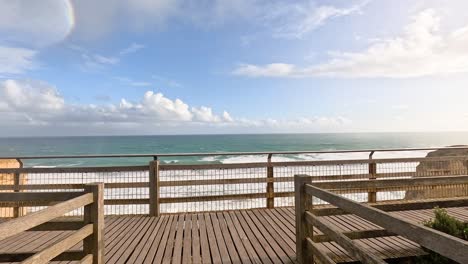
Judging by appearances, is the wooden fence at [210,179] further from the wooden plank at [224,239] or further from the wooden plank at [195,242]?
the wooden plank at [195,242]

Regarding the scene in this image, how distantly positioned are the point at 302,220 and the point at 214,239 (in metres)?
1.46

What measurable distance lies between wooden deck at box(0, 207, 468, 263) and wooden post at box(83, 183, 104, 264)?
2.83 ft

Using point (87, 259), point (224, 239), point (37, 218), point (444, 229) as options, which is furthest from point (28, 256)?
point (444, 229)

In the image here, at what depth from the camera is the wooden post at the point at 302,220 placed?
2.58m

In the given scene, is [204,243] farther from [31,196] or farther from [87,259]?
[31,196]

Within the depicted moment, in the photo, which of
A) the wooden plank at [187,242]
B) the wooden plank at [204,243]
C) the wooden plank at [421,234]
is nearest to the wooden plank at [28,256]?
the wooden plank at [187,242]

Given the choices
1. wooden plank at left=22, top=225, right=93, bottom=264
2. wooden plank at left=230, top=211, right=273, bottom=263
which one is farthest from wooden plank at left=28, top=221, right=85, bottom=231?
wooden plank at left=230, top=211, right=273, bottom=263

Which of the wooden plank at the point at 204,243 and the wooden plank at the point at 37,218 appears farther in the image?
the wooden plank at the point at 204,243

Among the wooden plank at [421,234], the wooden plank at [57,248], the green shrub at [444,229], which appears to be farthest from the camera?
the green shrub at [444,229]

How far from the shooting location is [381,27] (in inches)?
339

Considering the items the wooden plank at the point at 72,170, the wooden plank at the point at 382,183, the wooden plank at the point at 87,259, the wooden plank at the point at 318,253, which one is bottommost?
the wooden plank at the point at 318,253

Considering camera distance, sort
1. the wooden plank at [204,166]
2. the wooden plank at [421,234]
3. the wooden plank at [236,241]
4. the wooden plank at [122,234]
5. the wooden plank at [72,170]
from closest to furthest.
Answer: the wooden plank at [421,234]
the wooden plank at [236,241]
the wooden plank at [122,234]
the wooden plank at [72,170]
the wooden plank at [204,166]

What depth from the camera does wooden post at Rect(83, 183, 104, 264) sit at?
2.12m

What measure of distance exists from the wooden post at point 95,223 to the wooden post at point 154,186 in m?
2.39
